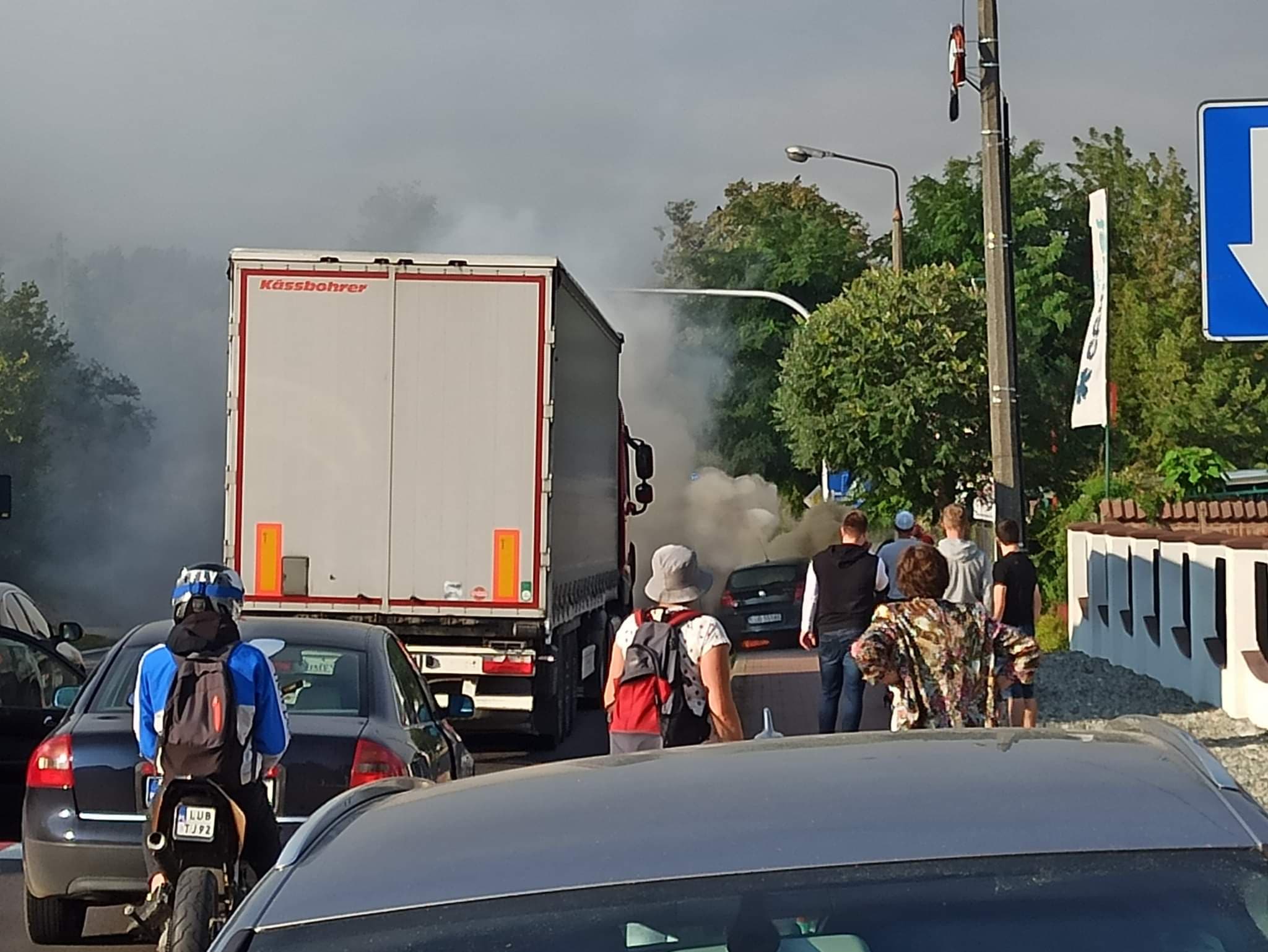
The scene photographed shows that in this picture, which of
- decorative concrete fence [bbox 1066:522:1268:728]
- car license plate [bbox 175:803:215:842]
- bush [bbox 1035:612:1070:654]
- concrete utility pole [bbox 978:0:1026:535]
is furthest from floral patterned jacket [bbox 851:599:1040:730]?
bush [bbox 1035:612:1070:654]

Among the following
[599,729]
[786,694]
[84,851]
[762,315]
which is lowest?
[599,729]

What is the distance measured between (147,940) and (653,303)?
37850 mm

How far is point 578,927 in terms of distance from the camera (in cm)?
237

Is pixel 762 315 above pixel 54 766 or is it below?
above

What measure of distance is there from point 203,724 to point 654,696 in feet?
7.56

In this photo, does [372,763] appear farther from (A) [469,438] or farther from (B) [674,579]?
(A) [469,438]

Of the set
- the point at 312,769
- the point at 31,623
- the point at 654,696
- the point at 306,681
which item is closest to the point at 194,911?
the point at 312,769

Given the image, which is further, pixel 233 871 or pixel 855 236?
pixel 855 236

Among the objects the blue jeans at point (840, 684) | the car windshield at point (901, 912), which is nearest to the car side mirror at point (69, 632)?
the blue jeans at point (840, 684)

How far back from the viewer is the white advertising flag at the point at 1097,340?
21.8 meters

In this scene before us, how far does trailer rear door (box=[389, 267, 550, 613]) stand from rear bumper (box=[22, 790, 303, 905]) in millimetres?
7319

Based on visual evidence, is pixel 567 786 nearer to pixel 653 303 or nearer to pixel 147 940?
pixel 147 940

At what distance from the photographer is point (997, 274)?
61.4 feet

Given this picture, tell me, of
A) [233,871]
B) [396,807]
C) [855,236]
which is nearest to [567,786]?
[396,807]
